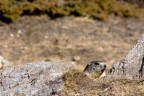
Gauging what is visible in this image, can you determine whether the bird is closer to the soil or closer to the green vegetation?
the soil

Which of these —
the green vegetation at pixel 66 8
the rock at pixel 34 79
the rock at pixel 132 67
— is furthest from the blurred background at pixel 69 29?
the rock at pixel 132 67

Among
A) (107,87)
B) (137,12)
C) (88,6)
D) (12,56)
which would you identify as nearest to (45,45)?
(12,56)

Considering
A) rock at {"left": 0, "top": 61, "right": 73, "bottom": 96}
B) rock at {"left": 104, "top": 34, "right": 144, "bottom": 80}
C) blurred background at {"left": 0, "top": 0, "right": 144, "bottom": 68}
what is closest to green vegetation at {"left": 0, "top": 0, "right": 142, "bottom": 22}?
blurred background at {"left": 0, "top": 0, "right": 144, "bottom": 68}

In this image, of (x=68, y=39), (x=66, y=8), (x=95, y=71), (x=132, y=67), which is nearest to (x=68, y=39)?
(x=68, y=39)

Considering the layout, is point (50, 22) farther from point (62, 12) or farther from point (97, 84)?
point (97, 84)

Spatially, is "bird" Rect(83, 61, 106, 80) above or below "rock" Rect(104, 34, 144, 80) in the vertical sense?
below
